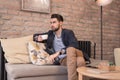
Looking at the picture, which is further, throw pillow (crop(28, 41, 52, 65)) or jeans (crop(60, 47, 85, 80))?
throw pillow (crop(28, 41, 52, 65))

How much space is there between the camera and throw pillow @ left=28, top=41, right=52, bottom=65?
8.51 ft

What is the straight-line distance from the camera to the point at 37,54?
2.67 meters

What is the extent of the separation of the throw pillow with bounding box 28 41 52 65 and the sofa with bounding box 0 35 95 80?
0.08m

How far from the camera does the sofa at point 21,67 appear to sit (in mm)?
2287

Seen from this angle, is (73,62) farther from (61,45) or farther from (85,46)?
(85,46)

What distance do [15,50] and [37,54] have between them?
33cm

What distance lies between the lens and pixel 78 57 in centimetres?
243

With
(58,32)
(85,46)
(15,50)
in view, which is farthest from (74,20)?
(15,50)

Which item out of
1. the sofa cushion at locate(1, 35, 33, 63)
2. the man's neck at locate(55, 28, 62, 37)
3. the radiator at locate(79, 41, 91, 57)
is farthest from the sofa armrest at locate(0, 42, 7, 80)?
the radiator at locate(79, 41, 91, 57)

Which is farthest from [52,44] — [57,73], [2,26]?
[2,26]

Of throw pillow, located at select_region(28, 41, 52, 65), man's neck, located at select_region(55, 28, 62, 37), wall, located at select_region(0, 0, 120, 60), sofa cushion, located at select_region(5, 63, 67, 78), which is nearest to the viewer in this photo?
sofa cushion, located at select_region(5, 63, 67, 78)

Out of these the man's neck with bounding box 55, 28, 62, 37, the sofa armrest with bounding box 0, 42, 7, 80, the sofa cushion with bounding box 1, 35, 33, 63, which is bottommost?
the sofa armrest with bounding box 0, 42, 7, 80

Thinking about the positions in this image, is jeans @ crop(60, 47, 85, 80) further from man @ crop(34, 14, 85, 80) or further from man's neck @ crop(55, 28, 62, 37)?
man's neck @ crop(55, 28, 62, 37)

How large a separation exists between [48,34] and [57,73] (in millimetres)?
790
